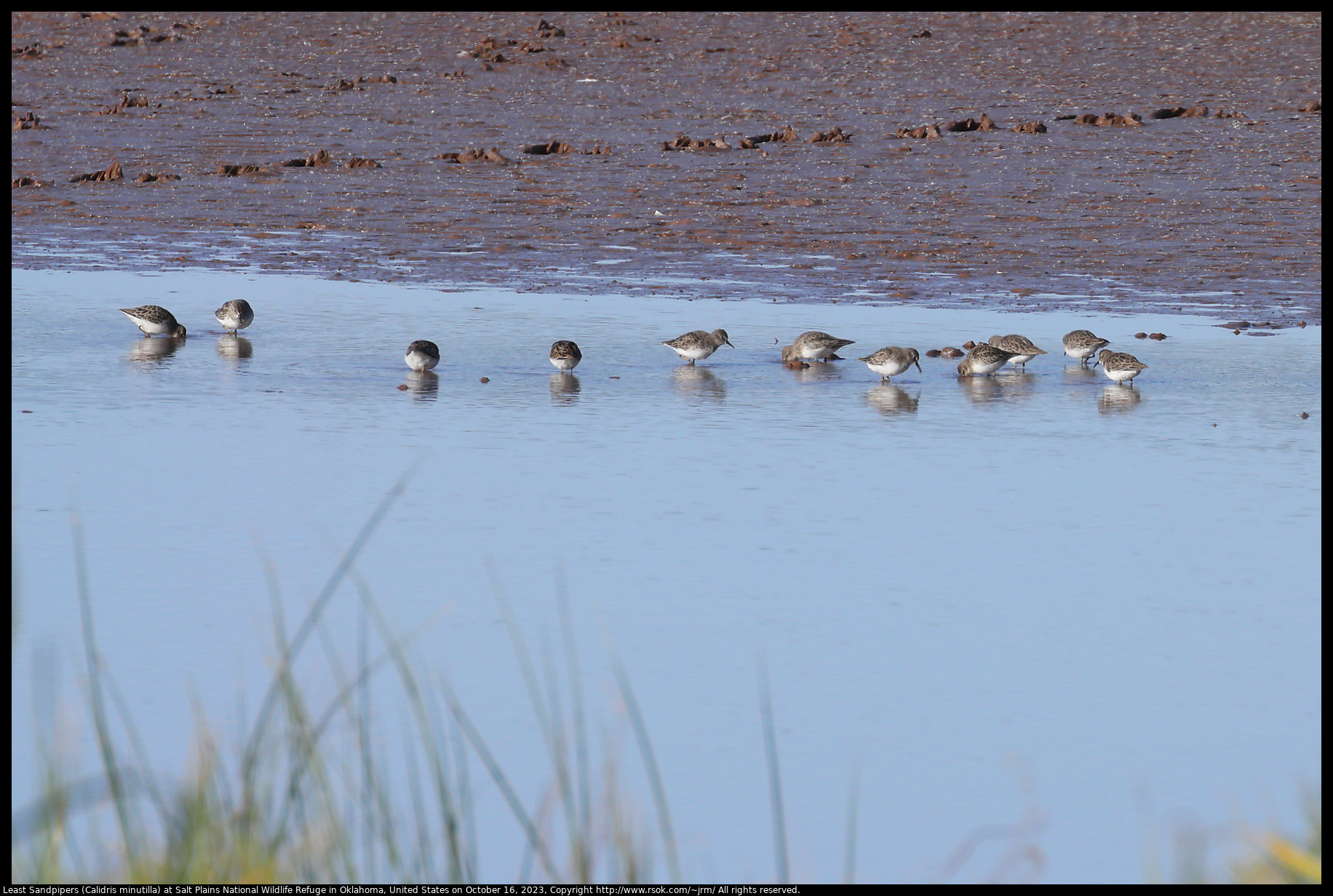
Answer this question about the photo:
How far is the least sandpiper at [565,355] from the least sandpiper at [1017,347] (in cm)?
230

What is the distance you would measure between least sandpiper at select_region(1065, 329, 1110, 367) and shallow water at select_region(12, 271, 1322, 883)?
17cm

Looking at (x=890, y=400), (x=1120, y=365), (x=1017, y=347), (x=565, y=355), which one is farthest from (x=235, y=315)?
(x=1120, y=365)

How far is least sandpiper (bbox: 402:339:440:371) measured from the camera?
34.2ft

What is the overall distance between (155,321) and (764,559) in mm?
6218

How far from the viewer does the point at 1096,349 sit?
1127 centimetres

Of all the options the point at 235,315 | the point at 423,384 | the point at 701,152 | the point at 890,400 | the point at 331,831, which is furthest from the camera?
the point at 701,152

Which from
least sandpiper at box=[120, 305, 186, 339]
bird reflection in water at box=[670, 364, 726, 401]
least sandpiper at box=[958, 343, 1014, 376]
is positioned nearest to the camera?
bird reflection in water at box=[670, 364, 726, 401]

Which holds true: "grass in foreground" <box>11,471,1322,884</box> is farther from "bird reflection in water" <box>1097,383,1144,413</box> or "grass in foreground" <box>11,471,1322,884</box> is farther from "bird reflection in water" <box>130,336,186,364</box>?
"bird reflection in water" <box>130,336,186,364</box>

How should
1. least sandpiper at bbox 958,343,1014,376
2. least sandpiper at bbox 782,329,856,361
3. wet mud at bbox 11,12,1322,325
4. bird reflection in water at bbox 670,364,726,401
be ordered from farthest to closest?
1. wet mud at bbox 11,12,1322,325
2. least sandpiper at bbox 782,329,856,361
3. least sandpiper at bbox 958,343,1014,376
4. bird reflection in water at bbox 670,364,726,401

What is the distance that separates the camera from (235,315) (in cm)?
1192

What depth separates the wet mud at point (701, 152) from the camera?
15656 millimetres

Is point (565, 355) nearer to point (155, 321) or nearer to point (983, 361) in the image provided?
point (983, 361)

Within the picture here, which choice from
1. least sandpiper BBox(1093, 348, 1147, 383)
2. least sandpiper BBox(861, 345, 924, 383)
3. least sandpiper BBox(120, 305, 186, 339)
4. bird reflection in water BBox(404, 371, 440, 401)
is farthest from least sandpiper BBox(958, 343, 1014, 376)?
least sandpiper BBox(120, 305, 186, 339)

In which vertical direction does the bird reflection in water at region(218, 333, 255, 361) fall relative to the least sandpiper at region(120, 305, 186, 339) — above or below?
below
